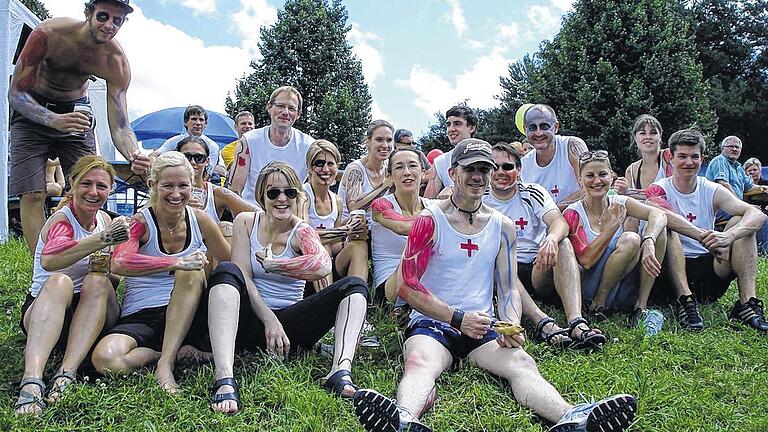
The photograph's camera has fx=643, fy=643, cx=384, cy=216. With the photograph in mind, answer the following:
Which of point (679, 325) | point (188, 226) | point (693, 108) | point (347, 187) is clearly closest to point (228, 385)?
point (188, 226)

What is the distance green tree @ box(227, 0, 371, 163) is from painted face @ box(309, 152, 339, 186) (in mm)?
12439

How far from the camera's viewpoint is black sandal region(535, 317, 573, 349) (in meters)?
4.40

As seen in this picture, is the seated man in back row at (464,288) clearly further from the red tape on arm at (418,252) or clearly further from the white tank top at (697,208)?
the white tank top at (697,208)

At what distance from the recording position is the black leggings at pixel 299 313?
3814 millimetres

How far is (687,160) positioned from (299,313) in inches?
135

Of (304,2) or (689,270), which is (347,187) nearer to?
(689,270)

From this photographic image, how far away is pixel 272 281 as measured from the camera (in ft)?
13.5

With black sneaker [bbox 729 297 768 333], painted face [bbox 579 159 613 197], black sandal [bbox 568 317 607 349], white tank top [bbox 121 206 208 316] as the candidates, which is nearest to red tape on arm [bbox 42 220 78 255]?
white tank top [bbox 121 206 208 316]

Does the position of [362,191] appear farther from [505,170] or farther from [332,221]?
[505,170]

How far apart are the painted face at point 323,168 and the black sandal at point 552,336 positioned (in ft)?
6.58

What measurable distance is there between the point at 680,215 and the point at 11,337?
5.16 meters

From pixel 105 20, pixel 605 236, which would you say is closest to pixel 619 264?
pixel 605 236

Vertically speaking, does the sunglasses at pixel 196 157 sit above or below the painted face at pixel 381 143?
below

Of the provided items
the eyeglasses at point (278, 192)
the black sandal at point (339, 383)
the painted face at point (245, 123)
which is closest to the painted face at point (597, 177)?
the eyeglasses at point (278, 192)
